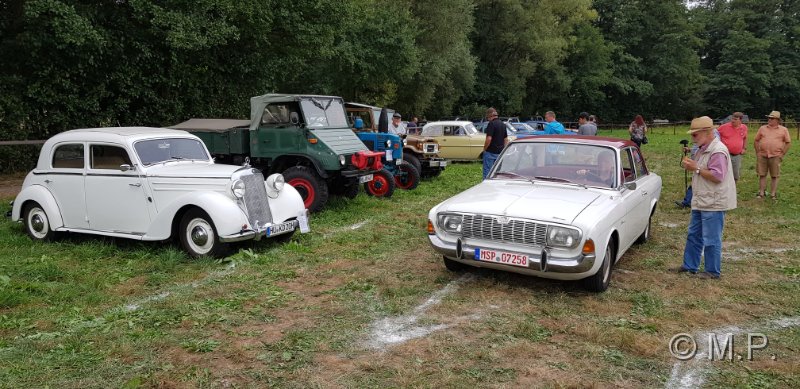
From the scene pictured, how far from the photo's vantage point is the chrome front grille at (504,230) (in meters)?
4.95

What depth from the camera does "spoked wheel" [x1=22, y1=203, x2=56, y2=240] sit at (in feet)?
23.9

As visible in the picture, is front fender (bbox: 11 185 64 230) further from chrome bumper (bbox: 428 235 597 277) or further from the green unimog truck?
chrome bumper (bbox: 428 235 597 277)

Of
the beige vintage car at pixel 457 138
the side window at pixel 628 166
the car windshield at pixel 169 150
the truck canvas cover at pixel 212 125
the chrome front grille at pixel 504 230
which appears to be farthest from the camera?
the beige vintage car at pixel 457 138

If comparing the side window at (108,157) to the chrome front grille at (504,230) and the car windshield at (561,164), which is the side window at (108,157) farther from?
the car windshield at (561,164)

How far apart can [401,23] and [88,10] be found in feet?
49.2

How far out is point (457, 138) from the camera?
58.9 feet

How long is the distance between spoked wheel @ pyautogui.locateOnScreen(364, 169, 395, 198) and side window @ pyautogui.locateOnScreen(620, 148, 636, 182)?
537 cm

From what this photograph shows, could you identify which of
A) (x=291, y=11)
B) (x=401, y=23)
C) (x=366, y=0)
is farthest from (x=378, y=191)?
(x=401, y=23)

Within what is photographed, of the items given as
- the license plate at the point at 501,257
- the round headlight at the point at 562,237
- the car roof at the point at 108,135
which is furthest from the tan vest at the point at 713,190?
the car roof at the point at 108,135

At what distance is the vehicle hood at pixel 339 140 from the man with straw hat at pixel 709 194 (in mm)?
5537

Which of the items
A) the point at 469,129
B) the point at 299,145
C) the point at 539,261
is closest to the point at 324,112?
the point at 299,145

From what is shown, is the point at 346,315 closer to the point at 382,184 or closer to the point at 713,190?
the point at 713,190

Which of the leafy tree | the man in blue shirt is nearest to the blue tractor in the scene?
the man in blue shirt

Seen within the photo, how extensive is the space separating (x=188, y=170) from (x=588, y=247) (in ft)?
15.8
